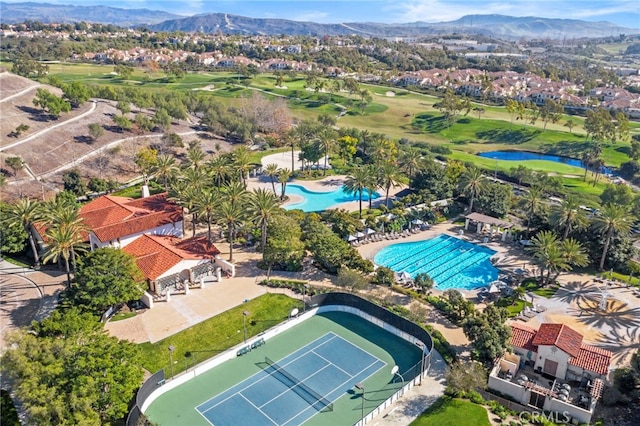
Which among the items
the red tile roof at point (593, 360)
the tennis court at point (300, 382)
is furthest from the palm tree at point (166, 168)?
the red tile roof at point (593, 360)

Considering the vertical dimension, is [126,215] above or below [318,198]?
above

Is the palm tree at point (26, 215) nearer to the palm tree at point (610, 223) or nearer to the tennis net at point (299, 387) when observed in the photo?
the tennis net at point (299, 387)

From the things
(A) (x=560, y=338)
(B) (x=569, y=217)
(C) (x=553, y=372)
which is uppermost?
(B) (x=569, y=217)

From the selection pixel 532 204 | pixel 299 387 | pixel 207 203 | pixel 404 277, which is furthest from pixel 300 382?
pixel 532 204

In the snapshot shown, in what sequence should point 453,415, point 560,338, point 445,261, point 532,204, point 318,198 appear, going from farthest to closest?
point 318,198, point 532,204, point 445,261, point 560,338, point 453,415

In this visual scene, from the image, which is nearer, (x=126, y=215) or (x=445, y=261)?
(x=126, y=215)

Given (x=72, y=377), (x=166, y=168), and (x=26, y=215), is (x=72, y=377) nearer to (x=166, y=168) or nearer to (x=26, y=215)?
(x=26, y=215)

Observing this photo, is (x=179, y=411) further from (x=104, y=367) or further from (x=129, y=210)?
(x=129, y=210)
